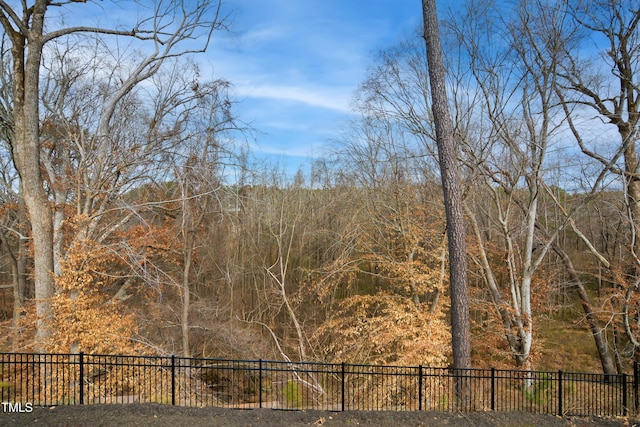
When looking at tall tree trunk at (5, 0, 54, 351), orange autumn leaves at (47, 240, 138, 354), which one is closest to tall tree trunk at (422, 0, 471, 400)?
orange autumn leaves at (47, 240, 138, 354)

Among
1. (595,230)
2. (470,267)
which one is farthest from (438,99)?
(595,230)

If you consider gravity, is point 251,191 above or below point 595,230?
above

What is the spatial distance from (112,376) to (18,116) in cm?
673

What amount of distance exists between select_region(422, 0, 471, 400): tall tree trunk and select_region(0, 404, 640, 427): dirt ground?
1751 millimetres

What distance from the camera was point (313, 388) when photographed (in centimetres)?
921

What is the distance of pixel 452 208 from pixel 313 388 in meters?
5.25

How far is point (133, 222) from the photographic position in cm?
1232

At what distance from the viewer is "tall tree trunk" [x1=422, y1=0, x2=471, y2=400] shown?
7.82 meters

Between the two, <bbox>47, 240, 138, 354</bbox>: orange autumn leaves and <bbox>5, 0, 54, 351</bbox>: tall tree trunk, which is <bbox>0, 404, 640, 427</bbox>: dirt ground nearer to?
<bbox>47, 240, 138, 354</bbox>: orange autumn leaves

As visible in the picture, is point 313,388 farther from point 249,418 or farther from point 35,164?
point 35,164

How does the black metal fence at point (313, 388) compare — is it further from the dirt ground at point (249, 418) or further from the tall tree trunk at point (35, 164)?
the tall tree trunk at point (35, 164)

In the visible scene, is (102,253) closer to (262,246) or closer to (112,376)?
(112,376)

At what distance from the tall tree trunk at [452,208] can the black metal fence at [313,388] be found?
648 mm

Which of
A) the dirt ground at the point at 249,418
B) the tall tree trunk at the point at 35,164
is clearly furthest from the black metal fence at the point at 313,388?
the tall tree trunk at the point at 35,164
